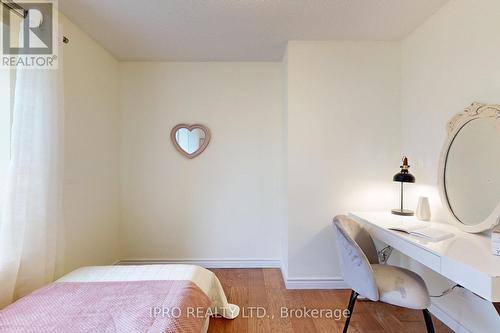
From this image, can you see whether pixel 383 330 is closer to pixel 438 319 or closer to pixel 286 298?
pixel 438 319

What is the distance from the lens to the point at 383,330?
189 cm

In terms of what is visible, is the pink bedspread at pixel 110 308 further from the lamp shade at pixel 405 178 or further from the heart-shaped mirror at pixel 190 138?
the lamp shade at pixel 405 178

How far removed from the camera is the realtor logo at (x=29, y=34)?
5.26 ft

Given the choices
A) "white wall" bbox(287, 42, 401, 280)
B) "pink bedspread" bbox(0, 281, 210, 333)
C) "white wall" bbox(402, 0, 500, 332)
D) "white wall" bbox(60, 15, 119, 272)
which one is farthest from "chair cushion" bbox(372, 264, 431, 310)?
"white wall" bbox(60, 15, 119, 272)

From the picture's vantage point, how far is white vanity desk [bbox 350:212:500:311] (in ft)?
3.59

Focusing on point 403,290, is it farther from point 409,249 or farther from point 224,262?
point 224,262

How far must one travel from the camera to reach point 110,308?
1.35 m

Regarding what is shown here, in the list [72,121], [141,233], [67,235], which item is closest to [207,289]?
[67,235]

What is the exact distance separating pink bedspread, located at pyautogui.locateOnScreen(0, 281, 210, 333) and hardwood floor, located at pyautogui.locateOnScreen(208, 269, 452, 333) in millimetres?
617

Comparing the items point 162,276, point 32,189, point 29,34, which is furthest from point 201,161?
point 29,34

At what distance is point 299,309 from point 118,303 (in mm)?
1479

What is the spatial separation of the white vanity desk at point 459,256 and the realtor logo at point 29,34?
270cm

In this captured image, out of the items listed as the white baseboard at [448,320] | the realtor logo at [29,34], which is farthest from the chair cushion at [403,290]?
the realtor logo at [29,34]

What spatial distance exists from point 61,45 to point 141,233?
2.03 m
